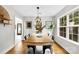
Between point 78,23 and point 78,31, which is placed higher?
point 78,23

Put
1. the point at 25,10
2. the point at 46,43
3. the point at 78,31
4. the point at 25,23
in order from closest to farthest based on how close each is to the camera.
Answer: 1. the point at 46,43
2. the point at 78,31
3. the point at 25,23
4. the point at 25,10

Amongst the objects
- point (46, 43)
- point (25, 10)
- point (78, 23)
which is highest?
point (25, 10)

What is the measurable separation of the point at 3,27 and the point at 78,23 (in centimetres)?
214

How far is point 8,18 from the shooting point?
312 centimetres
